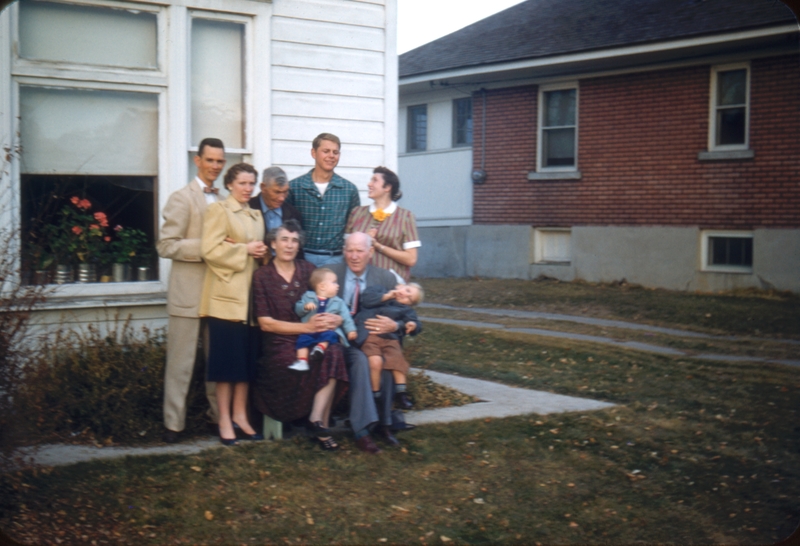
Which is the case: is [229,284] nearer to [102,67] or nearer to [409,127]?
[102,67]

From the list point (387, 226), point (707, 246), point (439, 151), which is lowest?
point (707, 246)

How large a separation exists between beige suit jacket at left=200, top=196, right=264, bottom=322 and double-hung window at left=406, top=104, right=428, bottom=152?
15.9 metres

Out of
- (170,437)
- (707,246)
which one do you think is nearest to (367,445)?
(170,437)

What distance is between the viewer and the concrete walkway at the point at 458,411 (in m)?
5.44

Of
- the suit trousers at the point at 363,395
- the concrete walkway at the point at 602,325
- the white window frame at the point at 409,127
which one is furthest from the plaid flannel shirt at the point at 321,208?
the white window frame at the point at 409,127

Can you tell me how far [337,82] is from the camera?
7.67 metres

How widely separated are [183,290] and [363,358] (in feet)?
4.41

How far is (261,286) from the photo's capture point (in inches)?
233

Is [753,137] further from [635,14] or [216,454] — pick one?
[216,454]

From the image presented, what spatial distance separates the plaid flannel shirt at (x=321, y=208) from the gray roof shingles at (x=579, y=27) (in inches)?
365

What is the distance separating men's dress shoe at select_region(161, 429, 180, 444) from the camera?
590 centimetres

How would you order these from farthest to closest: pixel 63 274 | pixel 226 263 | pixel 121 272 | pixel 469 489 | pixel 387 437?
pixel 121 272
pixel 63 274
pixel 387 437
pixel 226 263
pixel 469 489

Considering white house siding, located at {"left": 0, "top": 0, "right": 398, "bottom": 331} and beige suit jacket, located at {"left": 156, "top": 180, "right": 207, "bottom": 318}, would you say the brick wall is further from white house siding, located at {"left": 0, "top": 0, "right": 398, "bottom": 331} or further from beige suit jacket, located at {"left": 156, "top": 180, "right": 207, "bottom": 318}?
beige suit jacket, located at {"left": 156, "top": 180, "right": 207, "bottom": 318}

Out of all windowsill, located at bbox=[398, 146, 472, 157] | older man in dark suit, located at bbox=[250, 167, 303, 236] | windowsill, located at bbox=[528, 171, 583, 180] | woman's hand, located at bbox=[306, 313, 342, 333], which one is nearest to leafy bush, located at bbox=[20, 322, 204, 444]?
woman's hand, located at bbox=[306, 313, 342, 333]
